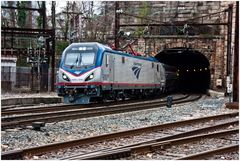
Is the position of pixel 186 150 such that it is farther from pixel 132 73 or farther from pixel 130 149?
pixel 132 73

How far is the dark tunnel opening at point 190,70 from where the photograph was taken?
1774 inches

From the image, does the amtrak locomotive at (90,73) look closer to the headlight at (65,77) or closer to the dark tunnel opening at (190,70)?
the headlight at (65,77)

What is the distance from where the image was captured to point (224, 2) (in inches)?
1347

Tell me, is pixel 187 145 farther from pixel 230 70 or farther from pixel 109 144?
pixel 230 70

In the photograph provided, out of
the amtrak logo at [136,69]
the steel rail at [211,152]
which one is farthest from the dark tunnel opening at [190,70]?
the steel rail at [211,152]

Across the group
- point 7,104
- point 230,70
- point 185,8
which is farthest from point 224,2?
point 7,104

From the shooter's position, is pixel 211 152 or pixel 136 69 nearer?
pixel 211 152

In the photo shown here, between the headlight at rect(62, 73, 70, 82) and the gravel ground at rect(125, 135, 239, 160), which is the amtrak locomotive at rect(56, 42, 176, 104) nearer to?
the headlight at rect(62, 73, 70, 82)

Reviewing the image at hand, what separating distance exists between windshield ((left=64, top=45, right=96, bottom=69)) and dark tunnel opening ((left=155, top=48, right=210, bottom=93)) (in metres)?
22.4

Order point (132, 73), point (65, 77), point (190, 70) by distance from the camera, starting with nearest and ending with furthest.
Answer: point (65, 77), point (132, 73), point (190, 70)

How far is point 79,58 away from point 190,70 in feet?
110

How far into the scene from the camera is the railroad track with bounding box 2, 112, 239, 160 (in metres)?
7.83

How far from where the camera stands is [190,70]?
51844mm

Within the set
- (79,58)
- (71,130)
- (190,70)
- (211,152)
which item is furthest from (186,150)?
(190,70)
